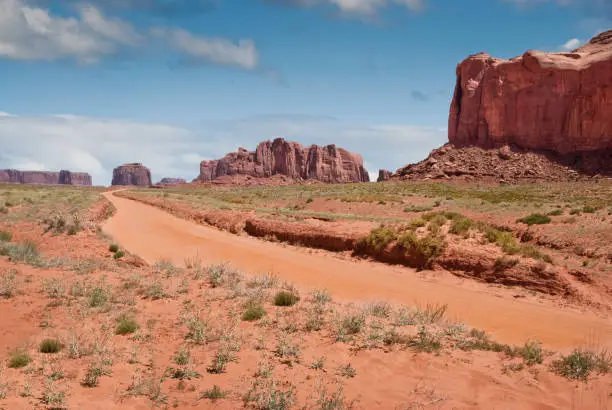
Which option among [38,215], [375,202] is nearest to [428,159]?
[375,202]

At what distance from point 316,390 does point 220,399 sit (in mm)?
1343

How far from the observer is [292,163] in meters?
174

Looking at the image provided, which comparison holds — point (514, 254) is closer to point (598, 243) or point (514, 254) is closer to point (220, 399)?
point (598, 243)

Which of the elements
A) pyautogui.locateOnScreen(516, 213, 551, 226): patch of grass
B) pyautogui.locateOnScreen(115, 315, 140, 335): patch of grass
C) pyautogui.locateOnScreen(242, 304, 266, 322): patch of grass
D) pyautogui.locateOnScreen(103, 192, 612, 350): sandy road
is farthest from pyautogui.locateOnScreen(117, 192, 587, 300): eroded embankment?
pyautogui.locateOnScreen(115, 315, 140, 335): patch of grass

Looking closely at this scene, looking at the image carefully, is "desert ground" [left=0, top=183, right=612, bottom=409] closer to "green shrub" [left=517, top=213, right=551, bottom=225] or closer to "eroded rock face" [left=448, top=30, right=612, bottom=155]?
"green shrub" [left=517, top=213, right=551, bottom=225]

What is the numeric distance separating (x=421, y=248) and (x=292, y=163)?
160 meters

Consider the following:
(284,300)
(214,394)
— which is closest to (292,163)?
(284,300)

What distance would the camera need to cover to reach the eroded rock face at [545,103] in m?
78.1

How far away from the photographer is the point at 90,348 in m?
6.86

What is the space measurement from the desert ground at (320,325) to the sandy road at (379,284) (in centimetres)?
8

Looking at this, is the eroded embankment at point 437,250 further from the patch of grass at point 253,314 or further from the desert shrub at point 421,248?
the patch of grass at point 253,314

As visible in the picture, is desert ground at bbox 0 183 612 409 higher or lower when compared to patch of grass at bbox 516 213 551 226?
lower

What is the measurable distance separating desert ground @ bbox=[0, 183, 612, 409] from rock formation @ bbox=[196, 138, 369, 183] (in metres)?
155

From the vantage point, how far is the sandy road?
32.0ft
